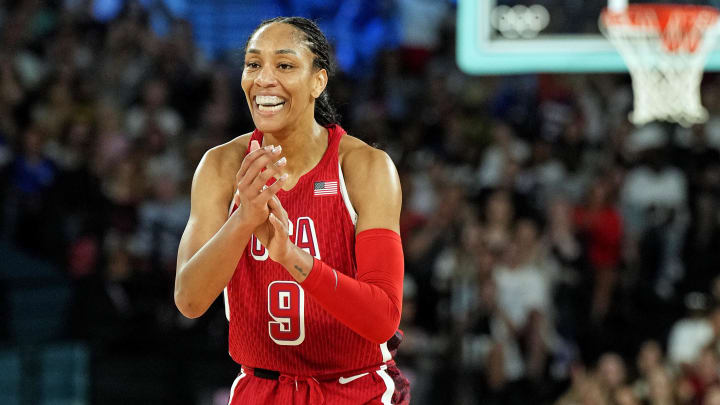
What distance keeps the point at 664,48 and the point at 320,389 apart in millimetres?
5767

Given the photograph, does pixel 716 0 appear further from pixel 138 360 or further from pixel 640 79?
pixel 138 360

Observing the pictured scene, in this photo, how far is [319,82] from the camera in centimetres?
336

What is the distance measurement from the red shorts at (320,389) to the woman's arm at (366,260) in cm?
24

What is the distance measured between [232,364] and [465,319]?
6.31ft

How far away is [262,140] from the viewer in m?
3.46

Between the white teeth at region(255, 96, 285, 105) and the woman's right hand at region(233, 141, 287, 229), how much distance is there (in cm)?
32

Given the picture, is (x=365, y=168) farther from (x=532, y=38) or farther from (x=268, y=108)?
(x=532, y=38)

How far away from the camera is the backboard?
815 centimetres

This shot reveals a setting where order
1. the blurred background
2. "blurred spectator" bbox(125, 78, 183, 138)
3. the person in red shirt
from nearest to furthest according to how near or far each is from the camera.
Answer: the blurred background < the person in red shirt < "blurred spectator" bbox(125, 78, 183, 138)

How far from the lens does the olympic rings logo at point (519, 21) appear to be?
825cm

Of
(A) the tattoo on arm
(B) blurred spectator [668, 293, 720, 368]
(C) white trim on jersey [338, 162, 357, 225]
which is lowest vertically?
(B) blurred spectator [668, 293, 720, 368]

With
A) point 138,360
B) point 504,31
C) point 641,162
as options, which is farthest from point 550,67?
point 138,360

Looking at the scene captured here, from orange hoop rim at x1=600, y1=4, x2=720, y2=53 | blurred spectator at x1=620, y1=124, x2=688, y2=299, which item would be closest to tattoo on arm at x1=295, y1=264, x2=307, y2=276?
orange hoop rim at x1=600, y1=4, x2=720, y2=53

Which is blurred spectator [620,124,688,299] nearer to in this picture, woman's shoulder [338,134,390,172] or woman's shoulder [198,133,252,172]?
woman's shoulder [338,134,390,172]
